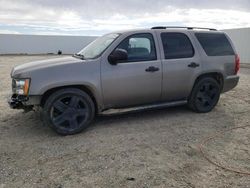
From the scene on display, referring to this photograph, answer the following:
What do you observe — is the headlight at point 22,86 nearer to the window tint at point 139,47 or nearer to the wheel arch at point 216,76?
the window tint at point 139,47

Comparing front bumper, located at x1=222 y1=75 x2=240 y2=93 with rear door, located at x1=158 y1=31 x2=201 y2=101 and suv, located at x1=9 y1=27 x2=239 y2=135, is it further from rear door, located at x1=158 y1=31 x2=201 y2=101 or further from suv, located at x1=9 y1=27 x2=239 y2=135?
rear door, located at x1=158 y1=31 x2=201 y2=101

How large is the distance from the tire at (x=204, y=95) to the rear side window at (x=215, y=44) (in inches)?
24.1

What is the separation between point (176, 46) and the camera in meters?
6.06

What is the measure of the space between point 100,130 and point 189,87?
2162mm

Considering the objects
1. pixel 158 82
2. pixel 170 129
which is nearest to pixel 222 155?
pixel 170 129

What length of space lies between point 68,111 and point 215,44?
3602mm

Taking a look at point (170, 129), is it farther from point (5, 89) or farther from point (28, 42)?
point (28, 42)

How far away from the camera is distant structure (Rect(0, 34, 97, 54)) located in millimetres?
32094

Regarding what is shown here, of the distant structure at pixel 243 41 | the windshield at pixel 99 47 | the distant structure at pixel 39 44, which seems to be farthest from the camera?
the distant structure at pixel 39 44

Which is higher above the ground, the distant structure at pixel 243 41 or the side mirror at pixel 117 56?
the distant structure at pixel 243 41

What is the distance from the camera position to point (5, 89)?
914 centimetres

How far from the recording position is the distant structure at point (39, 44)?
3209cm

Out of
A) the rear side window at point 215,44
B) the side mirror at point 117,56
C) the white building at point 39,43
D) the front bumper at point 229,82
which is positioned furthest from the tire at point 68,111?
the white building at point 39,43

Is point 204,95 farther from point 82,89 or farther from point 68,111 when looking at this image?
point 68,111
